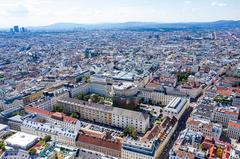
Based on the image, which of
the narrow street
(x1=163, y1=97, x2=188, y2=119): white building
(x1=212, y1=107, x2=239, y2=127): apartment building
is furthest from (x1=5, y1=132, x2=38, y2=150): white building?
(x1=212, y1=107, x2=239, y2=127): apartment building

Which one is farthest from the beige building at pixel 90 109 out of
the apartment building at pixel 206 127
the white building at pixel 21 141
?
the apartment building at pixel 206 127

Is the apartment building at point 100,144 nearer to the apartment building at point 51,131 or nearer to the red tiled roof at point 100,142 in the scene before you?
the red tiled roof at point 100,142

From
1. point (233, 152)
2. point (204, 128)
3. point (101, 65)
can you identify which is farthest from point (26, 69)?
point (233, 152)

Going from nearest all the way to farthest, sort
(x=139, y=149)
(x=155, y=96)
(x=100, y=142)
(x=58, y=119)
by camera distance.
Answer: (x=139, y=149), (x=100, y=142), (x=58, y=119), (x=155, y=96)

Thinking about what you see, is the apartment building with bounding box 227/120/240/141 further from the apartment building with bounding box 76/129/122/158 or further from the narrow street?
the apartment building with bounding box 76/129/122/158

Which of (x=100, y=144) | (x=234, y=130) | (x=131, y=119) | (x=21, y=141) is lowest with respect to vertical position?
(x=234, y=130)

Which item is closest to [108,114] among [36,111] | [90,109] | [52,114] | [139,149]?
[90,109]

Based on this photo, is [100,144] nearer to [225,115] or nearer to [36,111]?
[36,111]

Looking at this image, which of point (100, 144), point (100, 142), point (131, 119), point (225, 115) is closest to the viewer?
point (100, 144)

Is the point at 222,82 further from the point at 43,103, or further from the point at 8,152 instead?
the point at 8,152

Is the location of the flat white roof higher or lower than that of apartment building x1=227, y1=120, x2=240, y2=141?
higher

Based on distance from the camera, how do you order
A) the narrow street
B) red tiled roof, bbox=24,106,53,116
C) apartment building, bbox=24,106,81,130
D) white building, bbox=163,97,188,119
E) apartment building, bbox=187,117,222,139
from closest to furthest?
the narrow street < apartment building, bbox=187,117,222,139 < apartment building, bbox=24,106,81,130 < red tiled roof, bbox=24,106,53,116 < white building, bbox=163,97,188,119

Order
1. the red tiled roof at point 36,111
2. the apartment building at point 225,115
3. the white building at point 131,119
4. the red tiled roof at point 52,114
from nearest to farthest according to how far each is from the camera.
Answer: the white building at point 131,119 → the red tiled roof at point 52,114 → the apartment building at point 225,115 → the red tiled roof at point 36,111
